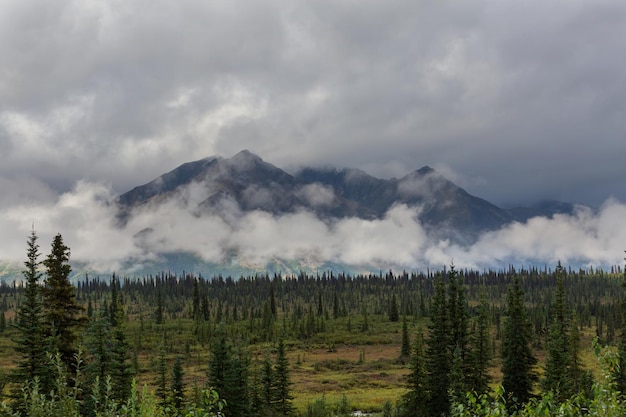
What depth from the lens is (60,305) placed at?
108 feet

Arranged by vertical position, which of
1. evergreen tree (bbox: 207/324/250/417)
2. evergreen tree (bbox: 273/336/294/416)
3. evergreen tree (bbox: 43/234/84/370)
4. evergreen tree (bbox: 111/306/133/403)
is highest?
evergreen tree (bbox: 43/234/84/370)

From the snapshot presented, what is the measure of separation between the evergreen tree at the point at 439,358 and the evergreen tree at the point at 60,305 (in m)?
30.8

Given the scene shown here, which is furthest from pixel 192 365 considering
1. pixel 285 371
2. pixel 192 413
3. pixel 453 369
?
pixel 192 413

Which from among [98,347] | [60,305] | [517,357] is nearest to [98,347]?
[98,347]

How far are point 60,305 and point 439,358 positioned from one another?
33.0 m

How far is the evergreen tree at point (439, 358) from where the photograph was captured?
148 feet

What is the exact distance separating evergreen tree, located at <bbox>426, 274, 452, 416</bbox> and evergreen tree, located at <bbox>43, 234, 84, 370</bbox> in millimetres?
30766

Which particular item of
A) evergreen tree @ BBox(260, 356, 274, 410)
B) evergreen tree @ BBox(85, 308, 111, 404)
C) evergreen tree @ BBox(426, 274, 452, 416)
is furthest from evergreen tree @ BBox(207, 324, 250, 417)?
evergreen tree @ BBox(426, 274, 452, 416)

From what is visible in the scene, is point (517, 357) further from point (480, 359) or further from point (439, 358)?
point (439, 358)

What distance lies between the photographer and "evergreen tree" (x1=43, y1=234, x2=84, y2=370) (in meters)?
32.0

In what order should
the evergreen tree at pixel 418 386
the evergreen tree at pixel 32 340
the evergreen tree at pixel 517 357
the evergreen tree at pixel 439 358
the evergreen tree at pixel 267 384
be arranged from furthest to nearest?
the evergreen tree at pixel 267 384, the evergreen tree at pixel 517 357, the evergreen tree at pixel 418 386, the evergreen tree at pixel 439 358, the evergreen tree at pixel 32 340

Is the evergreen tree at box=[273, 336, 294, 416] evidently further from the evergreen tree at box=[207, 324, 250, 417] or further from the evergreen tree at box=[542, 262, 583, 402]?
the evergreen tree at box=[542, 262, 583, 402]

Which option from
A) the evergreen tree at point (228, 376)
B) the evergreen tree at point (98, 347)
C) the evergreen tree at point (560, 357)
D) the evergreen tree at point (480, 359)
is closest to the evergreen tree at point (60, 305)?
the evergreen tree at point (98, 347)

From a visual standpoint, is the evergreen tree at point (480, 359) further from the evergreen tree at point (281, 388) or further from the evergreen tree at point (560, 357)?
the evergreen tree at point (281, 388)
